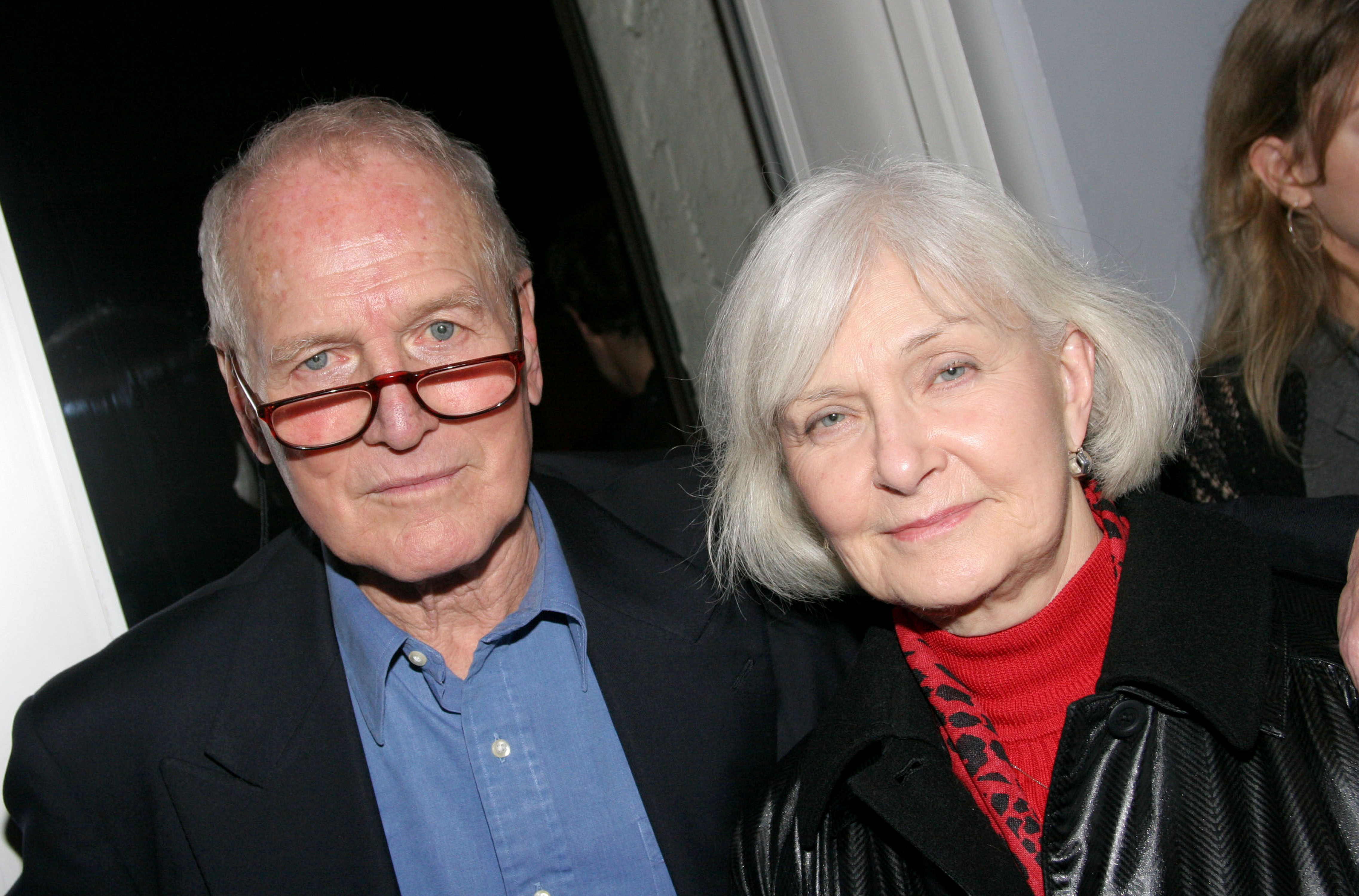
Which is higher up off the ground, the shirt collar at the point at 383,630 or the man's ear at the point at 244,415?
the man's ear at the point at 244,415

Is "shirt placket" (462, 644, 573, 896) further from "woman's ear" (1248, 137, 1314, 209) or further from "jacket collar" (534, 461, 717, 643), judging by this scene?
"woman's ear" (1248, 137, 1314, 209)

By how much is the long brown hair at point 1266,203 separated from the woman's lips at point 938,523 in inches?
40.7

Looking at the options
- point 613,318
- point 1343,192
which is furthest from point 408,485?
point 1343,192

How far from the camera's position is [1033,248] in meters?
1.52

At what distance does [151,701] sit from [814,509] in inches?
43.4

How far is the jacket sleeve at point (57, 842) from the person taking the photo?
1537mm

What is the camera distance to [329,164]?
63.8 inches

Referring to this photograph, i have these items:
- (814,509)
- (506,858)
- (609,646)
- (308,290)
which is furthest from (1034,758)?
(308,290)

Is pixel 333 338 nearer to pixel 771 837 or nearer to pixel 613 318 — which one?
pixel 771 837

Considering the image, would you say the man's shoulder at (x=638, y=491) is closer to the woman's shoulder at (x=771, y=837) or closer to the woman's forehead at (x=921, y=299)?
the woman's shoulder at (x=771, y=837)

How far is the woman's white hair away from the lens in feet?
4.76

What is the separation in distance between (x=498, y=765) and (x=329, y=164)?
101 centimetres

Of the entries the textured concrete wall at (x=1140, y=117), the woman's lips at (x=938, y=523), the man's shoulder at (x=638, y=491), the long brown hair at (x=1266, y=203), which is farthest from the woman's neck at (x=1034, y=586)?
the long brown hair at (x=1266, y=203)

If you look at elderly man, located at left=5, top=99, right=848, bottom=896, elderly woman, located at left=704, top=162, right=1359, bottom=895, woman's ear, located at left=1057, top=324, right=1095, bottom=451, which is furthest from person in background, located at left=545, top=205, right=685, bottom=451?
woman's ear, located at left=1057, top=324, right=1095, bottom=451
